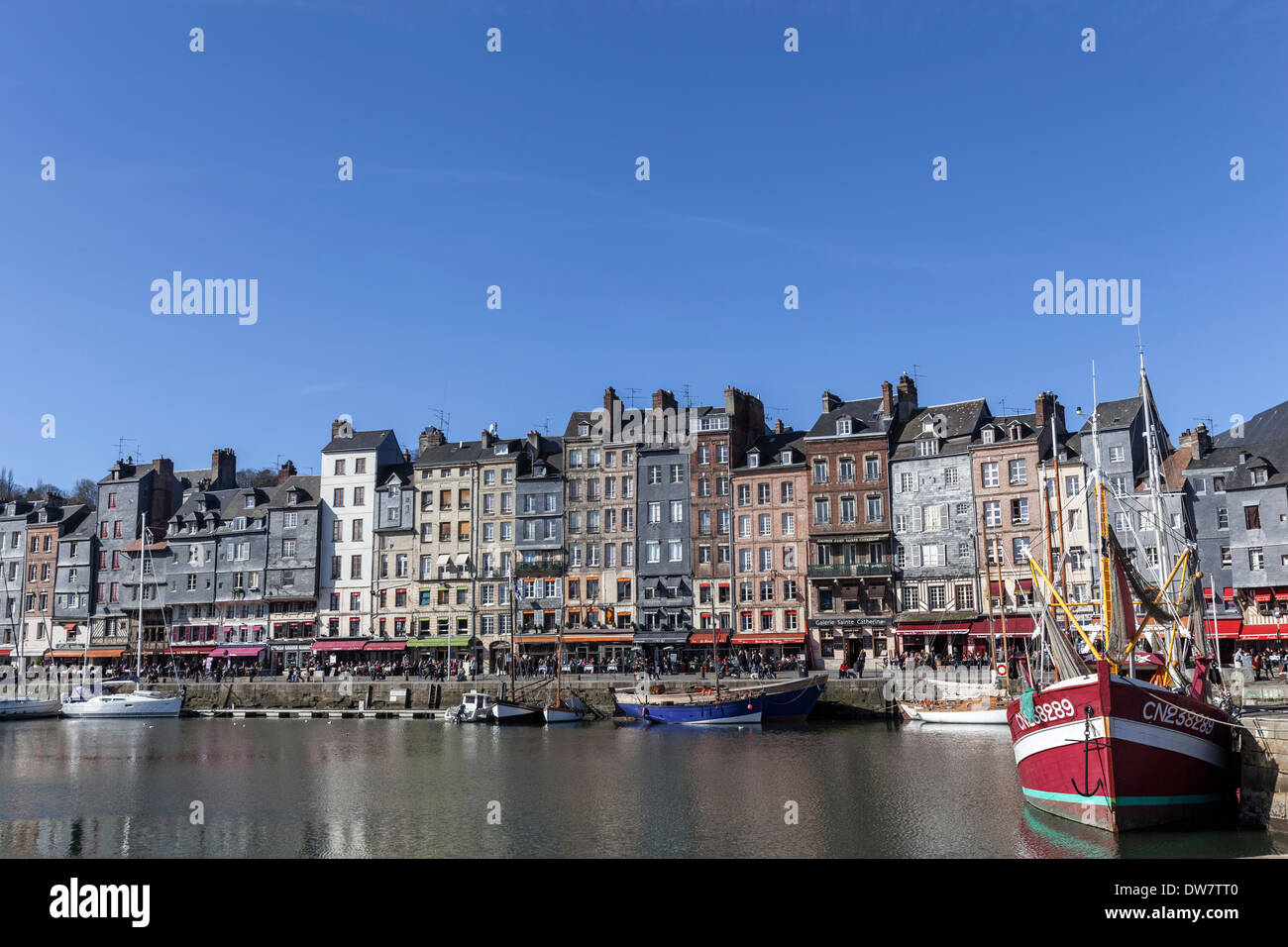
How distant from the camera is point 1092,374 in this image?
37.0 m

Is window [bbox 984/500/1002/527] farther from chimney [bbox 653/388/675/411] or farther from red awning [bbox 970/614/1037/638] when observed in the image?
chimney [bbox 653/388/675/411]

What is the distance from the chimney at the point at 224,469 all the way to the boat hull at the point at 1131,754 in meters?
90.3

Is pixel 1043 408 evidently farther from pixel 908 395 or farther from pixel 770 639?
pixel 770 639

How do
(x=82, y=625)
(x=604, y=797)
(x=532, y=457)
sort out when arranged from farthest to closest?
(x=82, y=625), (x=532, y=457), (x=604, y=797)

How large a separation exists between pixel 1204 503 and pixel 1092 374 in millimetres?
34959

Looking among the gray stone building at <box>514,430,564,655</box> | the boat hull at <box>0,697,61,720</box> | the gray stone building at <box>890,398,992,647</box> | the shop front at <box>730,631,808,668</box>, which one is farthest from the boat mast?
the gray stone building at <box>890,398,992,647</box>

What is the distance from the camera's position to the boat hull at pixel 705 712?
61.6 m

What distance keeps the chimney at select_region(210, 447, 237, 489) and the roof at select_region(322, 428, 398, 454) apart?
16.2 m

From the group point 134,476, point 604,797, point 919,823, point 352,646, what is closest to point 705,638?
point 352,646

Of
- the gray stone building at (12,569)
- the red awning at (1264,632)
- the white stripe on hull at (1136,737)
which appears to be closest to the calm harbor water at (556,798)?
the white stripe on hull at (1136,737)

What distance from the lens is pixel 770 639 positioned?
76062 mm

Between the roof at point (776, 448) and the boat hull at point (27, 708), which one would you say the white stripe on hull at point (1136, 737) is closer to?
the roof at point (776, 448)

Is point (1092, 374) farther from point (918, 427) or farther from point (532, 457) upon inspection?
point (532, 457)

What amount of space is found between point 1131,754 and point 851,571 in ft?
160
